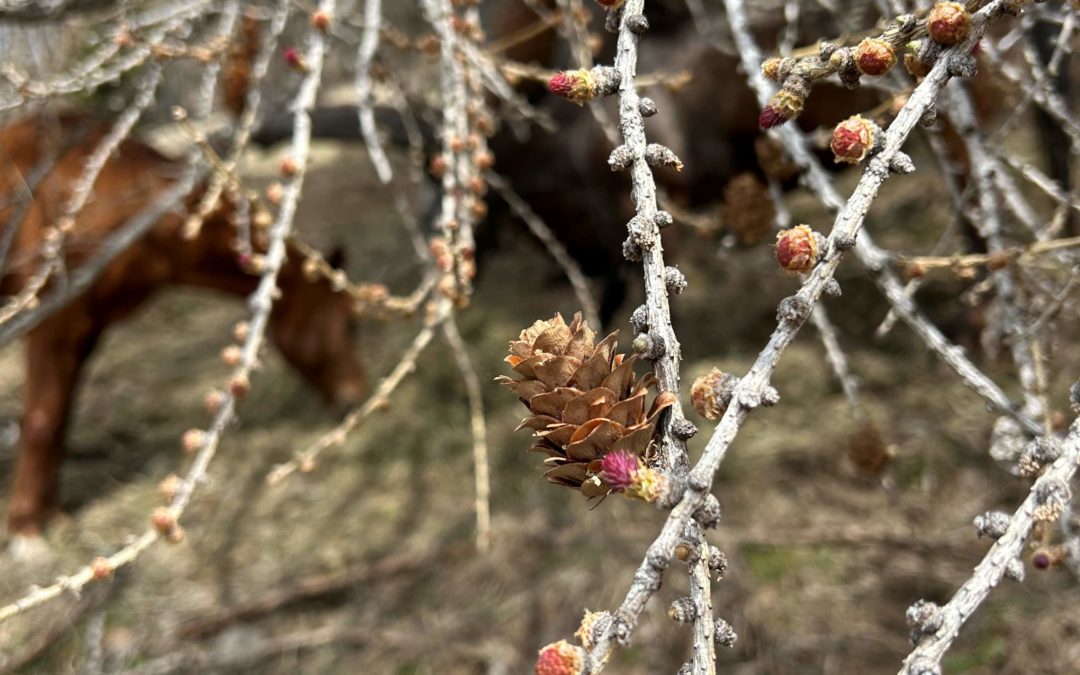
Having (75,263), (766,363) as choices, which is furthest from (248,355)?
(75,263)

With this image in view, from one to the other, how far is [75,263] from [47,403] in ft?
1.42

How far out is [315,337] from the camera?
272cm

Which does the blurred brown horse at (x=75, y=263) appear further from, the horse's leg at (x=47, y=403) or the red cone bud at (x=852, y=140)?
the red cone bud at (x=852, y=140)

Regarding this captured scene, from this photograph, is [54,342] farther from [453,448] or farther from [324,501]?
[453,448]

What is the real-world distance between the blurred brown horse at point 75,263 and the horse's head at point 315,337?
0.21m

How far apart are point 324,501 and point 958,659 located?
1.67 metres

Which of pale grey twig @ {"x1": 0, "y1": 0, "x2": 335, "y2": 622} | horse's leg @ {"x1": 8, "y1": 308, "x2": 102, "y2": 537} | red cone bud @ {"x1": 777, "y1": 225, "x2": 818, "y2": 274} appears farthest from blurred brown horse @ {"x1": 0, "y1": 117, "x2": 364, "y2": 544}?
red cone bud @ {"x1": 777, "y1": 225, "x2": 818, "y2": 274}

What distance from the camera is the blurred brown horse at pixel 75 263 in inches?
87.3

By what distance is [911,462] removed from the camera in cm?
191

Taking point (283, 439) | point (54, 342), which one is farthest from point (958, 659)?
point (54, 342)

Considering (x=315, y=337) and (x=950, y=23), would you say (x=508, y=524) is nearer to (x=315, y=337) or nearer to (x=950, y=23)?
(x=315, y=337)

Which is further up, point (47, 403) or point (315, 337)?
point (315, 337)

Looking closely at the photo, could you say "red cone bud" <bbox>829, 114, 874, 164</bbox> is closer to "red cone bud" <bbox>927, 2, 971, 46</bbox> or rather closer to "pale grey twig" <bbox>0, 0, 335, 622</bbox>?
"red cone bud" <bbox>927, 2, 971, 46</bbox>

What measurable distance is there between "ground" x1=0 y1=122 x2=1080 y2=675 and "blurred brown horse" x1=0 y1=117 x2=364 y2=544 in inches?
8.0
